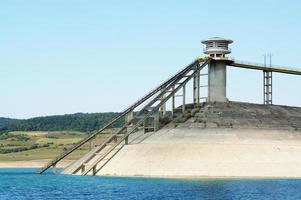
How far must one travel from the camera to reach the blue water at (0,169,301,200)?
99.1 m

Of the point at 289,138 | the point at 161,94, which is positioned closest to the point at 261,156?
the point at 289,138

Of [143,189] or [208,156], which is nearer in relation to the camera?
[143,189]

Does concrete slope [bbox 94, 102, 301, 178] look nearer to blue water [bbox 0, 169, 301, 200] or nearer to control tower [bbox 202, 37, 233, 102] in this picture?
control tower [bbox 202, 37, 233, 102]

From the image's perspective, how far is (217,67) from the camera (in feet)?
552

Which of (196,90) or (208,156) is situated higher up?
(196,90)

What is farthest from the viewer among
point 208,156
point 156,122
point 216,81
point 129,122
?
point 216,81

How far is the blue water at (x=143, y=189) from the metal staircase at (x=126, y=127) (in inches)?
511

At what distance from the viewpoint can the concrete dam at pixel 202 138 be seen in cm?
13738

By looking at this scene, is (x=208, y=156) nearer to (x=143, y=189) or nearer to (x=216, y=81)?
(x=216, y=81)

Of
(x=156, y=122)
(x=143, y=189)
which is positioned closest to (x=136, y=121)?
(x=156, y=122)

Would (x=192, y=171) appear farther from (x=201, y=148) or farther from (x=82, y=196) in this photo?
(x=82, y=196)

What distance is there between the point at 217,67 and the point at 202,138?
24445mm

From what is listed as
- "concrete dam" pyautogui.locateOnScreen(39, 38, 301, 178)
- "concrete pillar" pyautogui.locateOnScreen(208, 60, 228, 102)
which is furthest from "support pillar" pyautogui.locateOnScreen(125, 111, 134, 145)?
"concrete pillar" pyautogui.locateOnScreen(208, 60, 228, 102)

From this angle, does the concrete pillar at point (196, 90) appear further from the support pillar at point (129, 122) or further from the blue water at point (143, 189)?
the blue water at point (143, 189)
